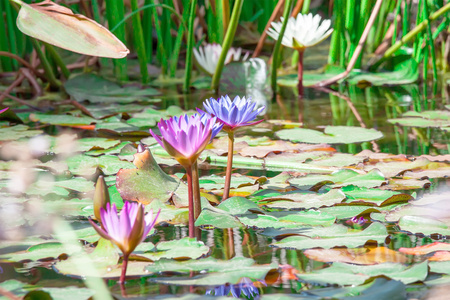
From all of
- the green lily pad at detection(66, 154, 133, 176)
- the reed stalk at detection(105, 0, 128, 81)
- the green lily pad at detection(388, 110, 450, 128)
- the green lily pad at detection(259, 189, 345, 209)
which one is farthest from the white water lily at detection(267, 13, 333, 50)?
the green lily pad at detection(259, 189, 345, 209)

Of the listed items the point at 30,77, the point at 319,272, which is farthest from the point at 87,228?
the point at 30,77

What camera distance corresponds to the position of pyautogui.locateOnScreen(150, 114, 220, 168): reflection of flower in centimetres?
72

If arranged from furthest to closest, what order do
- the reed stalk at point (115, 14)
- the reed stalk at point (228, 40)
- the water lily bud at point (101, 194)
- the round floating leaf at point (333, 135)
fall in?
the reed stalk at point (115, 14)
the reed stalk at point (228, 40)
the round floating leaf at point (333, 135)
the water lily bud at point (101, 194)

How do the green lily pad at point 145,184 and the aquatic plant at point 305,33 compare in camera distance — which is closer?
the green lily pad at point 145,184

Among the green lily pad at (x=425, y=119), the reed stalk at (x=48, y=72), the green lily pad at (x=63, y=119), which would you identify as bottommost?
the green lily pad at (x=425, y=119)

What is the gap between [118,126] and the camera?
5.68 ft

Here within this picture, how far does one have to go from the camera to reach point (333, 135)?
5.18 feet

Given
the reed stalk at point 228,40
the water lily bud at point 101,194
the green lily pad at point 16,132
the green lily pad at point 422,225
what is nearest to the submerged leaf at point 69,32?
the water lily bud at point 101,194

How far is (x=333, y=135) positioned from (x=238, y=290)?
3.29 feet

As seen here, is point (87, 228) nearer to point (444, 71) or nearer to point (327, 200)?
point (327, 200)

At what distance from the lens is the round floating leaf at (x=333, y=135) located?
1.52m

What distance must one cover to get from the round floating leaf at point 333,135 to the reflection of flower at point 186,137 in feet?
2.66

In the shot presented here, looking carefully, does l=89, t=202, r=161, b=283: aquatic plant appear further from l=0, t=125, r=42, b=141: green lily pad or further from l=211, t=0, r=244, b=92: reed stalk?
l=211, t=0, r=244, b=92: reed stalk

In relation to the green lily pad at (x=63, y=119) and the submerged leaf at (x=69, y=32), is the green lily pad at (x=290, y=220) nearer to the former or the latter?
the submerged leaf at (x=69, y=32)
